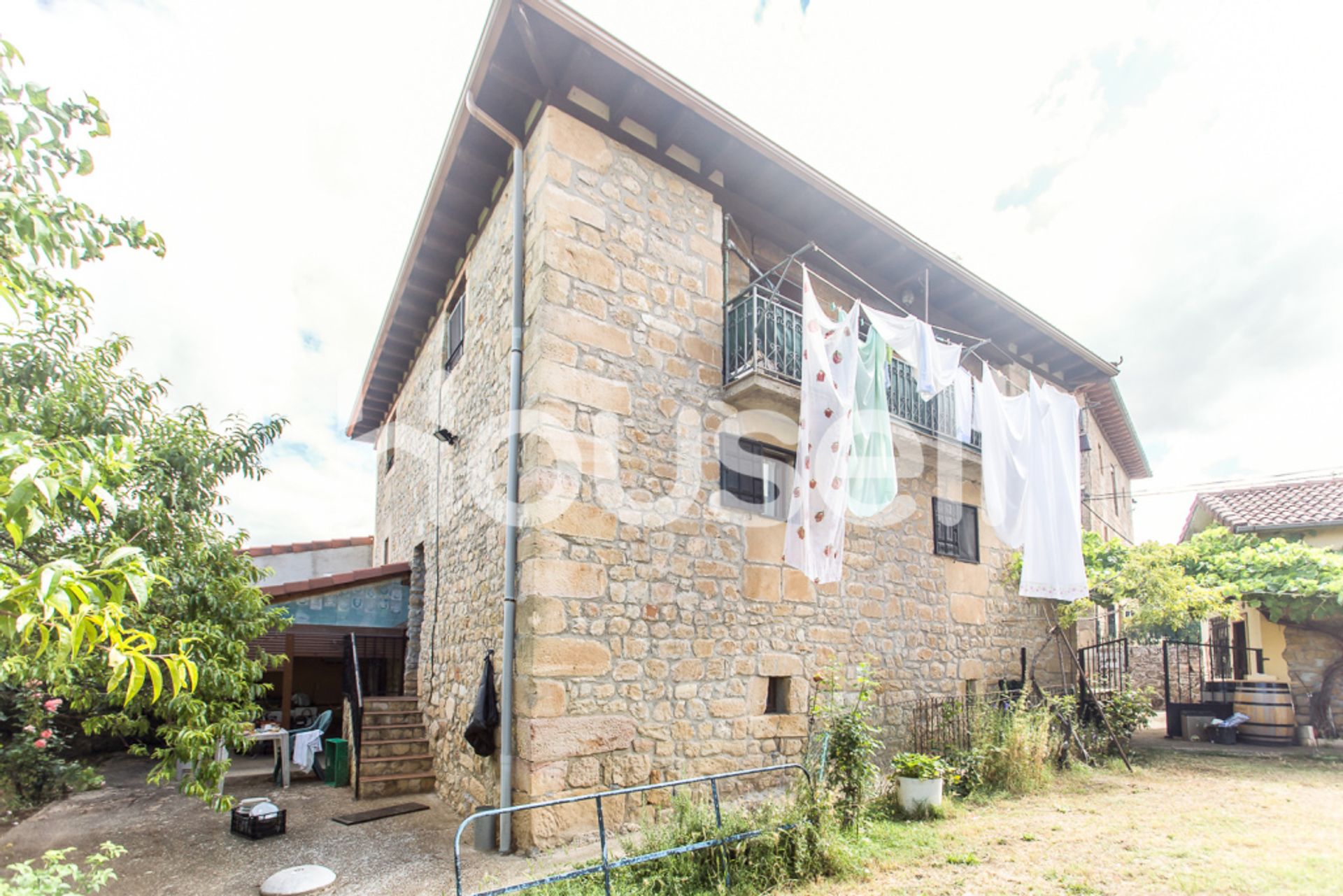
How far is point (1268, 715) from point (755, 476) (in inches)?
326

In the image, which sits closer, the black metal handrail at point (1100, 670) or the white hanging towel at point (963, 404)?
the white hanging towel at point (963, 404)

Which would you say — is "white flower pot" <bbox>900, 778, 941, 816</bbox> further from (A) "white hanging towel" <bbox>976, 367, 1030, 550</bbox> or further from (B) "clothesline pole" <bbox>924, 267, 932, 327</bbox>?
(B) "clothesline pole" <bbox>924, 267, 932, 327</bbox>

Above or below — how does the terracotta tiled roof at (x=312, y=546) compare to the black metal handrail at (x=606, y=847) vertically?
above

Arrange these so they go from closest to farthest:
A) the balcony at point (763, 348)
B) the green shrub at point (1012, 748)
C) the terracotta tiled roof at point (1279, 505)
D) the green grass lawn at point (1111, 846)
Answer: the green grass lawn at point (1111, 846) < the balcony at point (763, 348) < the green shrub at point (1012, 748) < the terracotta tiled roof at point (1279, 505)

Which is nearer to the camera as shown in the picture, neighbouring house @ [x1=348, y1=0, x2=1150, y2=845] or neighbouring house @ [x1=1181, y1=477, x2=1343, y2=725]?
neighbouring house @ [x1=348, y1=0, x2=1150, y2=845]

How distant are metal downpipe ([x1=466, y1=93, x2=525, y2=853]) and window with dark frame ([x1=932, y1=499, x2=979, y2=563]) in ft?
18.4

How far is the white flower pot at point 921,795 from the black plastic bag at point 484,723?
11.4 feet

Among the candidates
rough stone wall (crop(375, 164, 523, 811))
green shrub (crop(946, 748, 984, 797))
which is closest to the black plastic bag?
rough stone wall (crop(375, 164, 523, 811))

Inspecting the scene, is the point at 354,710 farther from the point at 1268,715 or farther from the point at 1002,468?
the point at 1268,715

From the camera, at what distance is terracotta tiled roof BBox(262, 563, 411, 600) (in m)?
9.16

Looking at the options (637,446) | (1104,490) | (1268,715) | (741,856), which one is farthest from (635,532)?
(1104,490)

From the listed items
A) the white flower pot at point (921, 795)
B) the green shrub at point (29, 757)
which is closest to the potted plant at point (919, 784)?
the white flower pot at point (921, 795)

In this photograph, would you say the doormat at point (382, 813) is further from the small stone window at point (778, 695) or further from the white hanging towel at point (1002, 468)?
the white hanging towel at point (1002, 468)

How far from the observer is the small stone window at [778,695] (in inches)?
269
